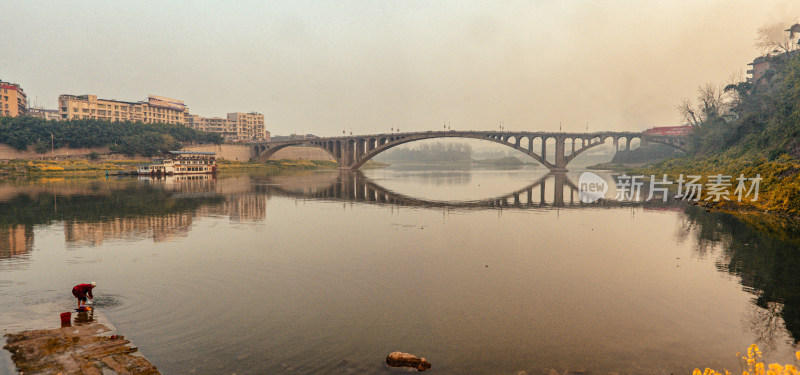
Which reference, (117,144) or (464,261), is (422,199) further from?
(117,144)

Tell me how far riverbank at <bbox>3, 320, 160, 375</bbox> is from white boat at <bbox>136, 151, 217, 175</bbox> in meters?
85.3

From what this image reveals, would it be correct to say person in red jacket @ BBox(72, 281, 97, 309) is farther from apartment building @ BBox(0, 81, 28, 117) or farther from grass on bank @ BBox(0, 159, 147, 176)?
apartment building @ BBox(0, 81, 28, 117)

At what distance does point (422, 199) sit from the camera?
47250mm

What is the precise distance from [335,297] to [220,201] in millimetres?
32295

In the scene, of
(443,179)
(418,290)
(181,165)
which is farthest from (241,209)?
(181,165)

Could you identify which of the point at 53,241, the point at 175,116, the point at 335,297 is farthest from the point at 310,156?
the point at 335,297

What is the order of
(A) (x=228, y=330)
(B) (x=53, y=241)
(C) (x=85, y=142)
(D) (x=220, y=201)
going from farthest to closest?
(C) (x=85, y=142) < (D) (x=220, y=201) < (B) (x=53, y=241) < (A) (x=228, y=330)

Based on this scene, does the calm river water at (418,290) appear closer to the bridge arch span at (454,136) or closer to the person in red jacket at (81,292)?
the person in red jacket at (81,292)

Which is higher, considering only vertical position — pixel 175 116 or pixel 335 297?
pixel 175 116

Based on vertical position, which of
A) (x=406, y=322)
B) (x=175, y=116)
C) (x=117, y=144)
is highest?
(x=175, y=116)

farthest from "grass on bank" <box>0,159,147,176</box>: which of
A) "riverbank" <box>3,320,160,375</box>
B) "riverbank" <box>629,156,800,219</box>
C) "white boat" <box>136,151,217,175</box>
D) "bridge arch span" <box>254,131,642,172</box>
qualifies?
"riverbank" <box>629,156,800,219</box>

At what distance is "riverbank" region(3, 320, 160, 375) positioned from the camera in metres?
8.91

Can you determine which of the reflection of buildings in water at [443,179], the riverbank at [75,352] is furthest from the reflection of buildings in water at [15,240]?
the reflection of buildings in water at [443,179]

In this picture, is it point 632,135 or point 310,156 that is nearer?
point 632,135
